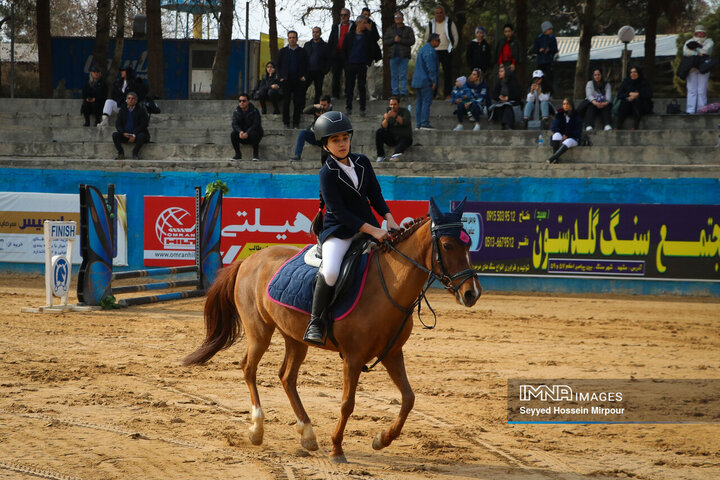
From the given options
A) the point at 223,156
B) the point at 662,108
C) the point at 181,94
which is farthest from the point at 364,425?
the point at 181,94

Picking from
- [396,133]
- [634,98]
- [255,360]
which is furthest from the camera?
[634,98]

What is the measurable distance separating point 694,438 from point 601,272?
9.61 metres

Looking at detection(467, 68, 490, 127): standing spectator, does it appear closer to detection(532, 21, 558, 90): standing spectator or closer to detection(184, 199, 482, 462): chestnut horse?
detection(532, 21, 558, 90): standing spectator

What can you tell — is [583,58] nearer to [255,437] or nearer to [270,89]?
[270,89]

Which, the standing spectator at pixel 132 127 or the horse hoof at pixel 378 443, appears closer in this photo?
the horse hoof at pixel 378 443

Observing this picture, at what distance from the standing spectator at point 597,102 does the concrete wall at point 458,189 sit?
4.02 meters

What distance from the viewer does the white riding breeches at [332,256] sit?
638 centimetres

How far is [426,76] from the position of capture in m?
20.0

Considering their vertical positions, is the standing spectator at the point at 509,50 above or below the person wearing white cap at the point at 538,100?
above

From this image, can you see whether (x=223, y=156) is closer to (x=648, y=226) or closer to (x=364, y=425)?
(x=648, y=226)

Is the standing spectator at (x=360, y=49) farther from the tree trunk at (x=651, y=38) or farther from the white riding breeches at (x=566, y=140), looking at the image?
the tree trunk at (x=651, y=38)

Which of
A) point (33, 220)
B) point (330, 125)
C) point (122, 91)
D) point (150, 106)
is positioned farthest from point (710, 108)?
point (330, 125)

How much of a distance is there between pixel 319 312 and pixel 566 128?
13.6 m

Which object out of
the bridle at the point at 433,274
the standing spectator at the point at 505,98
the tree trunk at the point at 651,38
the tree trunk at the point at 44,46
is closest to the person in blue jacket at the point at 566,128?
the standing spectator at the point at 505,98
